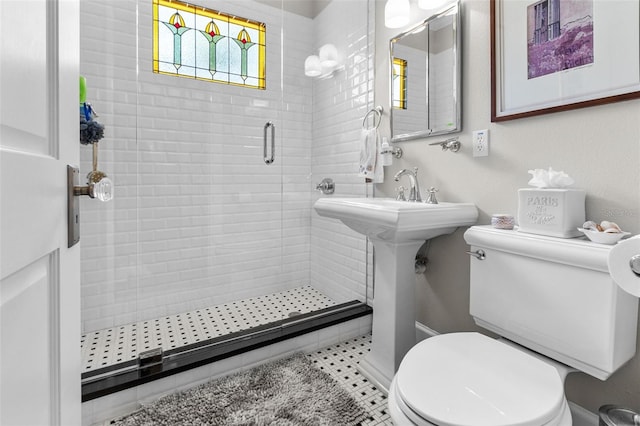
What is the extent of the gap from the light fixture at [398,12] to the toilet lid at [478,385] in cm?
171

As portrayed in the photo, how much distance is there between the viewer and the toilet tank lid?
1.02 metres

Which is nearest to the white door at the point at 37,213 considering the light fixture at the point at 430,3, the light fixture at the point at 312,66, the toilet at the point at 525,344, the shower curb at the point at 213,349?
the toilet at the point at 525,344

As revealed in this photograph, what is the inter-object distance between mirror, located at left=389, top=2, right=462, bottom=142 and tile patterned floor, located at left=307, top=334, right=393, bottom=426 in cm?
132

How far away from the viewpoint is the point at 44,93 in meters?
0.49

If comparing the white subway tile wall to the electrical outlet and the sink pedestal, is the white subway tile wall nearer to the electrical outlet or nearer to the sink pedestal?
the sink pedestal

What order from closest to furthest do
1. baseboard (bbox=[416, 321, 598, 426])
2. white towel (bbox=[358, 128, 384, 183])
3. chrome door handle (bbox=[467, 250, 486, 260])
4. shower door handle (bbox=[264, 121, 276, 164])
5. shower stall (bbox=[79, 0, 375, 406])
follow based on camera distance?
baseboard (bbox=[416, 321, 598, 426]) < chrome door handle (bbox=[467, 250, 486, 260]) < shower stall (bbox=[79, 0, 375, 406]) < white towel (bbox=[358, 128, 384, 183]) < shower door handle (bbox=[264, 121, 276, 164])

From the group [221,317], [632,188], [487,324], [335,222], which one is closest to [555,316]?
[487,324]

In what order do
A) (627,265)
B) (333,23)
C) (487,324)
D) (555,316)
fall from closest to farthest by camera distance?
(627,265) < (555,316) < (487,324) < (333,23)

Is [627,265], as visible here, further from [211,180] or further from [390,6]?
[211,180]

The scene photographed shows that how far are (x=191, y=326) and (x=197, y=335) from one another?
0.17m

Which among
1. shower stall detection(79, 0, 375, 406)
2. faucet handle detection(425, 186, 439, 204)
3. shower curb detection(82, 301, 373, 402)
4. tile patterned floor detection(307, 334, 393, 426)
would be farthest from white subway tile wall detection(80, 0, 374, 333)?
faucet handle detection(425, 186, 439, 204)

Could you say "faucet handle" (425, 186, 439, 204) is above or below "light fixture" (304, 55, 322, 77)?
below

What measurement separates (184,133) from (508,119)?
1.92 metres

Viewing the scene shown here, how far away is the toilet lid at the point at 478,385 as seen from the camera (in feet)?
2.67
